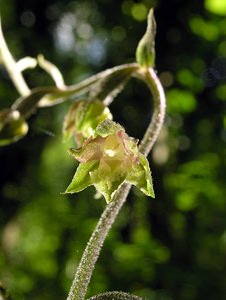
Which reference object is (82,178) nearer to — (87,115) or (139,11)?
(87,115)

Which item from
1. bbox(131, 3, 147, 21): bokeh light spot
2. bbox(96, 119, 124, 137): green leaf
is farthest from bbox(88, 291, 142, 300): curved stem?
bbox(131, 3, 147, 21): bokeh light spot

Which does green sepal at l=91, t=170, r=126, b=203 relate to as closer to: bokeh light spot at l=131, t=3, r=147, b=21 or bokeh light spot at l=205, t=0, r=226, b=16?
bokeh light spot at l=205, t=0, r=226, b=16

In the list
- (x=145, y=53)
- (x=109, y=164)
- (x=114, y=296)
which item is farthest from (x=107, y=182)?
(x=145, y=53)

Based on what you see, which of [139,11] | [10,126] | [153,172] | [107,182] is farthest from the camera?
[139,11]

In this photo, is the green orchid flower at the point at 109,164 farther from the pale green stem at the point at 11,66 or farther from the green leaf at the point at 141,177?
the pale green stem at the point at 11,66

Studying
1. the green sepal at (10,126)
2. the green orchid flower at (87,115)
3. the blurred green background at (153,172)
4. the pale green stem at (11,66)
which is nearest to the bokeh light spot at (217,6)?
the blurred green background at (153,172)

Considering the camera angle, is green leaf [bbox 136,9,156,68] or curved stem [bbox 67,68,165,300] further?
green leaf [bbox 136,9,156,68]

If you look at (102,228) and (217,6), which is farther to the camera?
(217,6)
